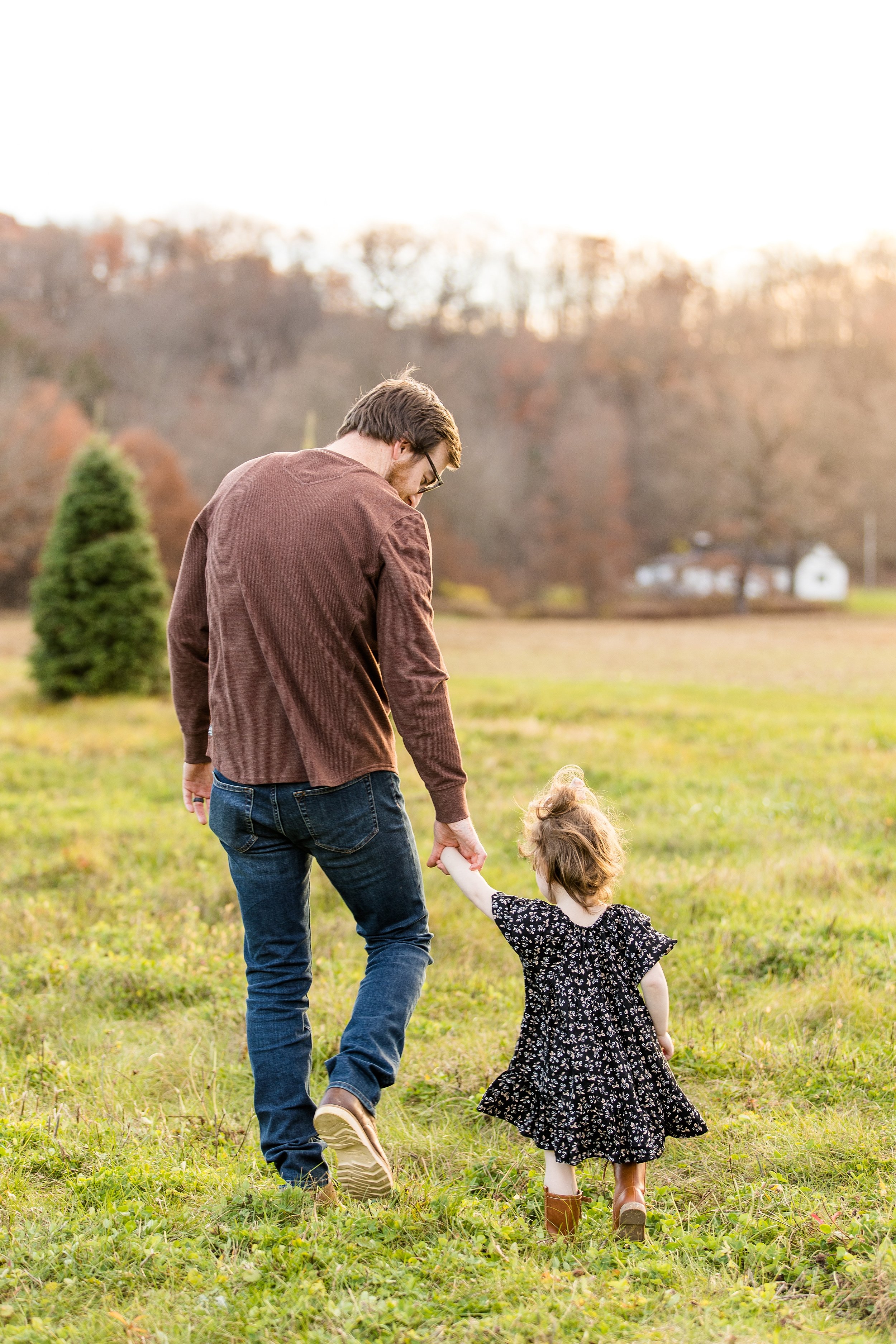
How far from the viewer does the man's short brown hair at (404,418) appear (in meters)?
2.99

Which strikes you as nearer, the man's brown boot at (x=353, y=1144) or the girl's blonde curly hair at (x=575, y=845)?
the man's brown boot at (x=353, y=1144)

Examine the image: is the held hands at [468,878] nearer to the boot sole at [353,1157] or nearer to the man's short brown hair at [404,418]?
the boot sole at [353,1157]

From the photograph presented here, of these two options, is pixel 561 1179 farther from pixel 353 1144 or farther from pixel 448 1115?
pixel 448 1115

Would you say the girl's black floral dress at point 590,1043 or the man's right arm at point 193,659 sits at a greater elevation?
the man's right arm at point 193,659

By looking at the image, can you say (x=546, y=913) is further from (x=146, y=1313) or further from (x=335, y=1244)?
(x=146, y=1313)

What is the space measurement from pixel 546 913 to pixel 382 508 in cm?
117

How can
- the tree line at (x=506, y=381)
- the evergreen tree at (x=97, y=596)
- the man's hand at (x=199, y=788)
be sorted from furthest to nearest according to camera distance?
the tree line at (x=506, y=381), the evergreen tree at (x=97, y=596), the man's hand at (x=199, y=788)

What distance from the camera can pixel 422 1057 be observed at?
3.98m

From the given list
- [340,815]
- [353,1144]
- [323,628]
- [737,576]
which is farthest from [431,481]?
[737,576]

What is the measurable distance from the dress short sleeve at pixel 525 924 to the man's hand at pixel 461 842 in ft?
0.43

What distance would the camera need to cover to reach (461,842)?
2977mm

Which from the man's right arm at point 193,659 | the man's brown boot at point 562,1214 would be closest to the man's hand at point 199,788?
the man's right arm at point 193,659

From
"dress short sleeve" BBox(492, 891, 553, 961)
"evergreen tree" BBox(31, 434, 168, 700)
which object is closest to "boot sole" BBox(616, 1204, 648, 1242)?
"dress short sleeve" BBox(492, 891, 553, 961)

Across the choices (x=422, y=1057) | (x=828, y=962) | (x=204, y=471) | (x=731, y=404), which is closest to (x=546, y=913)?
(x=422, y=1057)
